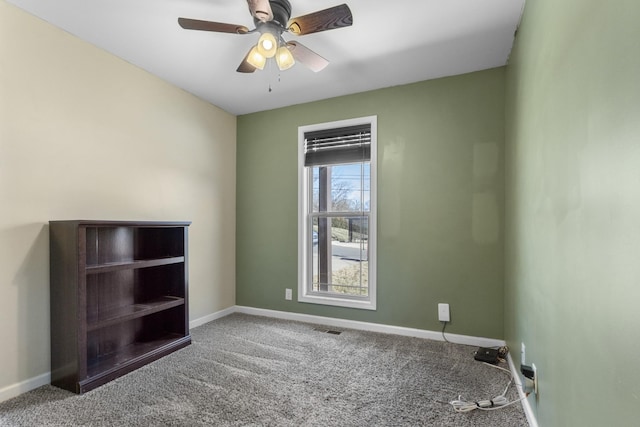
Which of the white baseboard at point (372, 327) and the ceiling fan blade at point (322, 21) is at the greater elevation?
the ceiling fan blade at point (322, 21)

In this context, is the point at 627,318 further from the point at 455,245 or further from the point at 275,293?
the point at 275,293

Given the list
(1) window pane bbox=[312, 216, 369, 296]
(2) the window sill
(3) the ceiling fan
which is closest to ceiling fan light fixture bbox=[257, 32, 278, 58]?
(3) the ceiling fan

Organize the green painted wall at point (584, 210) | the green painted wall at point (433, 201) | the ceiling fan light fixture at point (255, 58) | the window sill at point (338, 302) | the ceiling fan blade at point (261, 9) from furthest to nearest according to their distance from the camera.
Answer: the window sill at point (338, 302) < the green painted wall at point (433, 201) < the ceiling fan light fixture at point (255, 58) < the ceiling fan blade at point (261, 9) < the green painted wall at point (584, 210)

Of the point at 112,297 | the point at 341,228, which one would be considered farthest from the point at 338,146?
the point at 112,297

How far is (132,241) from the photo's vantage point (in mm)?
2643

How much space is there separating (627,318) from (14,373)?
Result: 2.94 meters

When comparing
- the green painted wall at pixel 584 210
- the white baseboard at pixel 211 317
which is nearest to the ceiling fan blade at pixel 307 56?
the green painted wall at pixel 584 210

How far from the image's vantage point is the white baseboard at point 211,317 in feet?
10.4

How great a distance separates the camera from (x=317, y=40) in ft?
7.54

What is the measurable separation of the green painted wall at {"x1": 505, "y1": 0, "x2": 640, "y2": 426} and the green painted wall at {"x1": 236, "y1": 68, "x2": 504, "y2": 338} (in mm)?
916

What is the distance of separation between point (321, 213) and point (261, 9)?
7.00ft

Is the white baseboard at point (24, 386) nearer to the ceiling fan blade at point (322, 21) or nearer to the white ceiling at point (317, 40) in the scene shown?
the white ceiling at point (317, 40)

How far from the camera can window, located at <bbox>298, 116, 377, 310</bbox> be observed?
3.18 m

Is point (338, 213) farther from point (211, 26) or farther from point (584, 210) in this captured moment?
point (584, 210)
